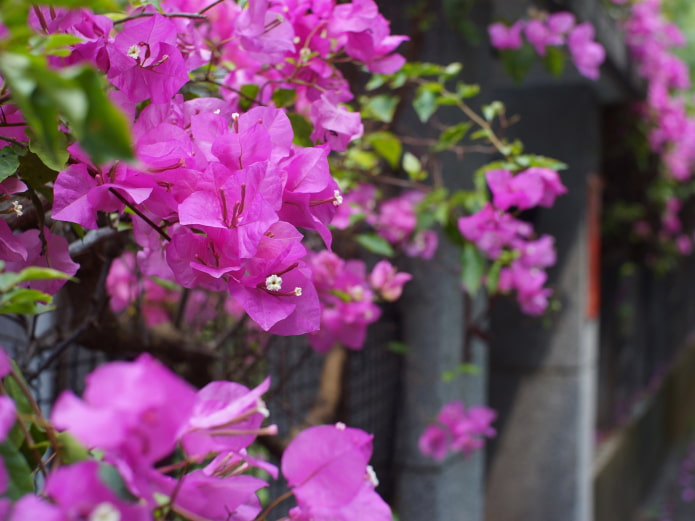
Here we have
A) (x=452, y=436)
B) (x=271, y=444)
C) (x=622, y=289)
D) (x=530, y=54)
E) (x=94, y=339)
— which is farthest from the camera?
(x=622, y=289)

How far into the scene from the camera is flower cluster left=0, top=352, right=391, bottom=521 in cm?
28

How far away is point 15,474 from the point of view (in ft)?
1.16

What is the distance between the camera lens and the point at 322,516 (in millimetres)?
416

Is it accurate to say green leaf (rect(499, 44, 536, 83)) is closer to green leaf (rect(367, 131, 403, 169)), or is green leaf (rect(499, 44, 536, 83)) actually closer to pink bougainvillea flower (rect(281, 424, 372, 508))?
green leaf (rect(367, 131, 403, 169))

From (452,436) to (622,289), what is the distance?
8.44ft

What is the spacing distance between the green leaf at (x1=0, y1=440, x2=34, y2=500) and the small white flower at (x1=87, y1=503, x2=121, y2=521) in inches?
3.0

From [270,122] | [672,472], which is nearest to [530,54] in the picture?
[270,122]

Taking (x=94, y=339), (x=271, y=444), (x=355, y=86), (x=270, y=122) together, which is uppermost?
(x=270, y=122)

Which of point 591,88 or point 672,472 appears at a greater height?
point 591,88

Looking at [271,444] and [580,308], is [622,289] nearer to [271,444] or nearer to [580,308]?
[580,308]

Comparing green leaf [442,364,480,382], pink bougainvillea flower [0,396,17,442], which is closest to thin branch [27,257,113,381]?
pink bougainvillea flower [0,396,17,442]

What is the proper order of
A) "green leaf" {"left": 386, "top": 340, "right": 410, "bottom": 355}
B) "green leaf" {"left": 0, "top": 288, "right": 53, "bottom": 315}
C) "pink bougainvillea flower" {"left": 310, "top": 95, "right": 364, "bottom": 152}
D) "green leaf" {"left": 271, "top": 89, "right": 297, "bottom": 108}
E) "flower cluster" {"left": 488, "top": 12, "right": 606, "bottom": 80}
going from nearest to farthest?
"green leaf" {"left": 0, "top": 288, "right": 53, "bottom": 315} < "pink bougainvillea flower" {"left": 310, "top": 95, "right": 364, "bottom": 152} < "green leaf" {"left": 271, "top": 89, "right": 297, "bottom": 108} < "flower cluster" {"left": 488, "top": 12, "right": 606, "bottom": 80} < "green leaf" {"left": 386, "top": 340, "right": 410, "bottom": 355}

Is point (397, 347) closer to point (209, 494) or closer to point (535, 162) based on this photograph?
point (535, 162)

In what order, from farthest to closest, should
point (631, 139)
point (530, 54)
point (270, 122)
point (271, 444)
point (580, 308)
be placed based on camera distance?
point (631, 139) → point (580, 308) → point (530, 54) → point (271, 444) → point (270, 122)
